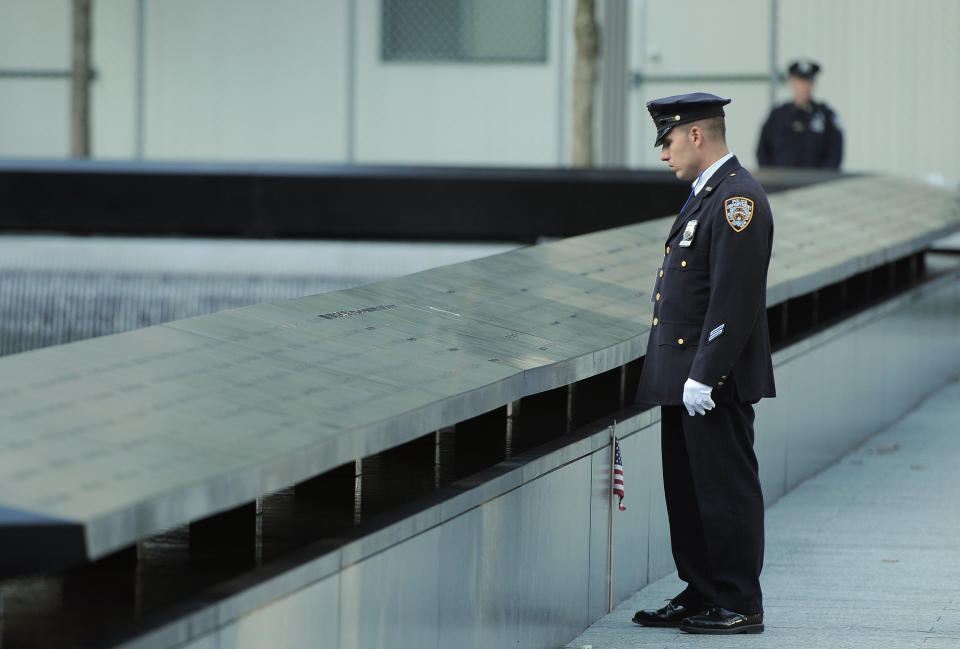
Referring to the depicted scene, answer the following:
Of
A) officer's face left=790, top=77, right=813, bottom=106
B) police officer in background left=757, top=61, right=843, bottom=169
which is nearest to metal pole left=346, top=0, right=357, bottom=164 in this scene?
police officer in background left=757, top=61, right=843, bottom=169

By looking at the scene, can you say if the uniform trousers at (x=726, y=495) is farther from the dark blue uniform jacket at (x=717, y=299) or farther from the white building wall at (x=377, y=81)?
the white building wall at (x=377, y=81)

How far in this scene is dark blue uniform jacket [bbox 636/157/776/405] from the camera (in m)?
4.05

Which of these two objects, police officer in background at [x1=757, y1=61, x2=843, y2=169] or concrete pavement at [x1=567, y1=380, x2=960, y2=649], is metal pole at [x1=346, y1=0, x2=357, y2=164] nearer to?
police officer in background at [x1=757, y1=61, x2=843, y2=169]

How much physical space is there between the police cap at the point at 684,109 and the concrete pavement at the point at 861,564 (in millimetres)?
1495

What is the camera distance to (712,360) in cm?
404

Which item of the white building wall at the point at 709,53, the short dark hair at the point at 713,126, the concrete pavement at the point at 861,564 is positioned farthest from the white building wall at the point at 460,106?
the short dark hair at the point at 713,126

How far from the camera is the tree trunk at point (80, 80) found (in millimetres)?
16797

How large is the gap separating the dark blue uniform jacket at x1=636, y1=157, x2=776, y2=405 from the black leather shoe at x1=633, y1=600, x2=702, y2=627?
663mm

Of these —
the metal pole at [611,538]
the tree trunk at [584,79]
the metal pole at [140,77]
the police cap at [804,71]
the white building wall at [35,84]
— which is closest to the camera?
the metal pole at [611,538]

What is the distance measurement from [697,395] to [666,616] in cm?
76

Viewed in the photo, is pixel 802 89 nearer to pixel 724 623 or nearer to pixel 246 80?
pixel 724 623

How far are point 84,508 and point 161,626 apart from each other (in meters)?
0.35

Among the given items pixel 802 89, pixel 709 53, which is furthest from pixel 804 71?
pixel 709 53

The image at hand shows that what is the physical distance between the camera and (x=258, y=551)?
299 cm
